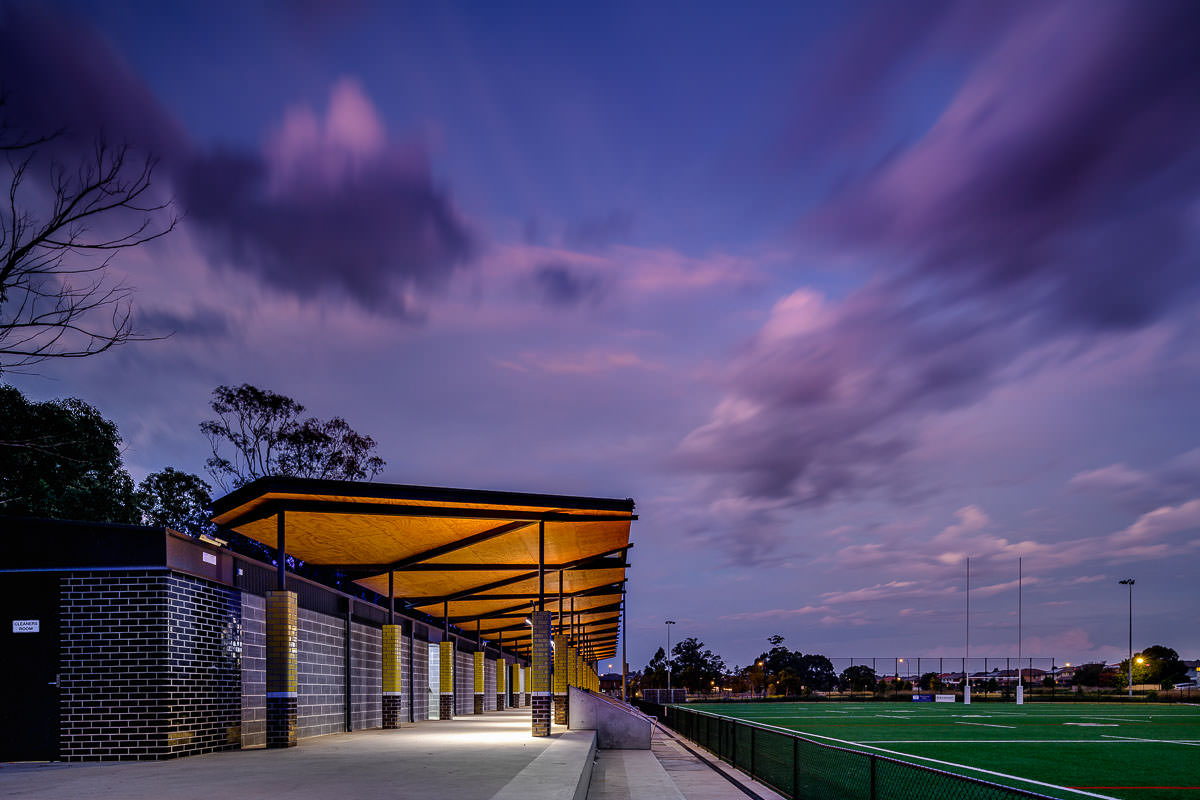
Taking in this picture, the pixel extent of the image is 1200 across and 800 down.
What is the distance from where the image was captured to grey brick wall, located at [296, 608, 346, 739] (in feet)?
62.3

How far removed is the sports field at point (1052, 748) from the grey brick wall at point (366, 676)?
489 inches

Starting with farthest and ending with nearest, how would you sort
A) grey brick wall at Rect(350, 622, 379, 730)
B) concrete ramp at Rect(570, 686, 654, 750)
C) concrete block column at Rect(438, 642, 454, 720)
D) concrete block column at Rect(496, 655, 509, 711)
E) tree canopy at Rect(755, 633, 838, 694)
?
tree canopy at Rect(755, 633, 838, 694) → concrete block column at Rect(496, 655, 509, 711) → concrete block column at Rect(438, 642, 454, 720) → grey brick wall at Rect(350, 622, 379, 730) → concrete ramp at Rect(570, 686, 654, 750)

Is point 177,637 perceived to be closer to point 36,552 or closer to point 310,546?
point 36,552

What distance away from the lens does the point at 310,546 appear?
72.1 feet

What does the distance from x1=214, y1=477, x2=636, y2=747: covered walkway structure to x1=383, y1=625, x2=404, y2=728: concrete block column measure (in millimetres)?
27

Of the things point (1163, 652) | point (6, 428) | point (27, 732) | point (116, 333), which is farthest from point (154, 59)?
point (1163, 652)

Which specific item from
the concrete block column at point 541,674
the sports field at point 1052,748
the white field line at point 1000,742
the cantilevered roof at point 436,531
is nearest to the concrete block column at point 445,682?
the cantilevered roof at point 436,531

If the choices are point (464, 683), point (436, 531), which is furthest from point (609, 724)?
point (464, 683)

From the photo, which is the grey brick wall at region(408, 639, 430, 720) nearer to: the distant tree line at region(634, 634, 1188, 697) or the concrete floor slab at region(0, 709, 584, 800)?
the concrete floor slab at region(0, 709, 584, 800)

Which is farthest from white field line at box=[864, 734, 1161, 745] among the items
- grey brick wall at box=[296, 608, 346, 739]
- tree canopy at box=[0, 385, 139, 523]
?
tree canopy at box=[0, 385, 139, 523]

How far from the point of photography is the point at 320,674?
2038 cm

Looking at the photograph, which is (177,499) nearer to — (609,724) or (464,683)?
(464,683)

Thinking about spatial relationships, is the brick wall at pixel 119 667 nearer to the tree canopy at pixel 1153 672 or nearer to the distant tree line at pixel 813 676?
the distant tree line at pixel 813 676

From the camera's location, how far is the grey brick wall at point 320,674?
19000 mm
